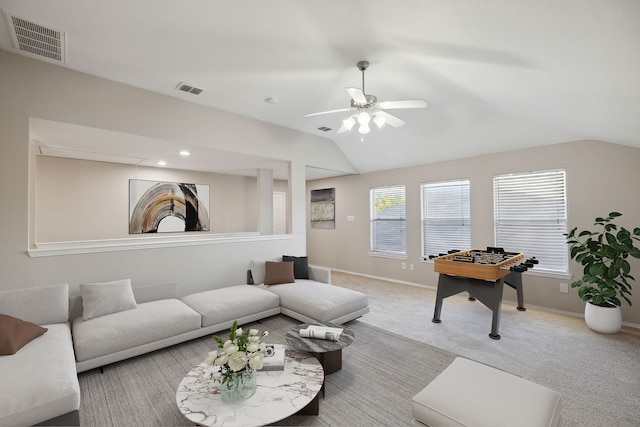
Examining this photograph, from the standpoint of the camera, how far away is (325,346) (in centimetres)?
238

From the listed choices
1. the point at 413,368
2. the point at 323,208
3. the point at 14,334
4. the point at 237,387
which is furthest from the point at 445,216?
the point at 14,334

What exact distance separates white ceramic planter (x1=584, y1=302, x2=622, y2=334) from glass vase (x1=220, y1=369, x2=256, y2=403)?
418 cm

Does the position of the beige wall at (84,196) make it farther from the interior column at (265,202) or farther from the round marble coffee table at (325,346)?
the round marble coffee table at (325,346)

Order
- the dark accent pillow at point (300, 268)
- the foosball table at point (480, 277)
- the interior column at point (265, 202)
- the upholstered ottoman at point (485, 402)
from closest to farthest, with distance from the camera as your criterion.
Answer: the upholstered ottoman at point (485, 402) → the foosball table at point (480, 277) → the dark accent pillow at point (300, 268) → the interior column at point (265, 202)

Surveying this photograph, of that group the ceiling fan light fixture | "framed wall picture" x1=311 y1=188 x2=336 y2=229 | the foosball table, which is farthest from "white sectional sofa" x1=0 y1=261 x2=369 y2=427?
"framed wall picture" x1=311 y1=188 x2=336 y2=229

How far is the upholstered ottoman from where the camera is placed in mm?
1385

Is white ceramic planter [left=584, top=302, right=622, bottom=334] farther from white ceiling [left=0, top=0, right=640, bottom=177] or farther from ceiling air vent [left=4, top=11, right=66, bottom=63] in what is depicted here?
ceiling air vent [left=4, top=11, right=66, bottom=63]

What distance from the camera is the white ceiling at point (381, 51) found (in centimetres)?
163

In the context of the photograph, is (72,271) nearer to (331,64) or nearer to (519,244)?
(331,64)

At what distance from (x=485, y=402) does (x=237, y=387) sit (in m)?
1.43

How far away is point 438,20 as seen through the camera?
6.09ft

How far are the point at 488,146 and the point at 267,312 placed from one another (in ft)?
14.3

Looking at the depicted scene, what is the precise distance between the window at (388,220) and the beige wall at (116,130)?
226 cm

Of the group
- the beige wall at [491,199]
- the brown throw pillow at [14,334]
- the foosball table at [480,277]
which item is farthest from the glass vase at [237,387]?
the beige wall at [491,199]
